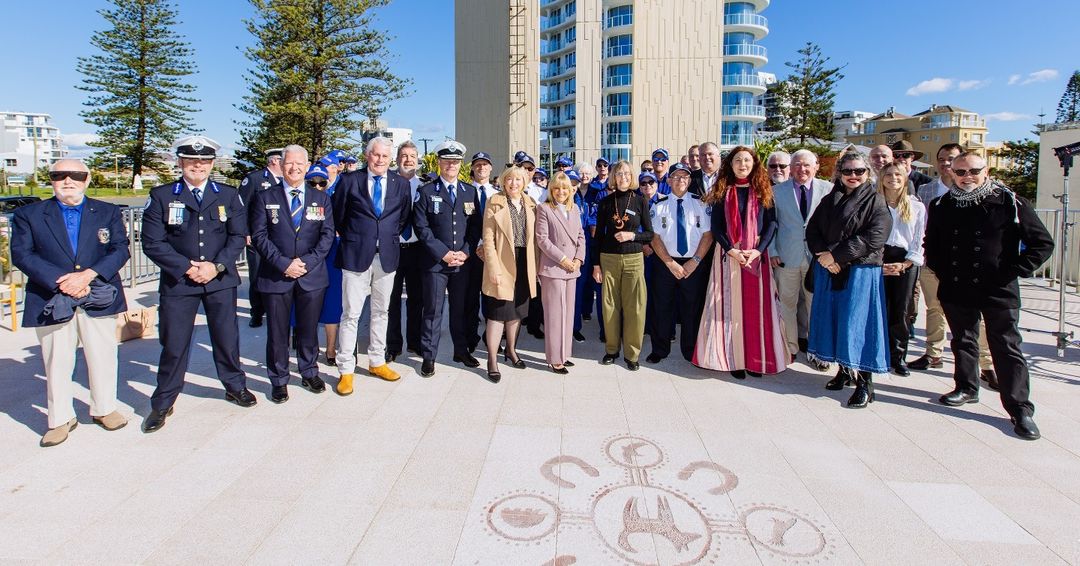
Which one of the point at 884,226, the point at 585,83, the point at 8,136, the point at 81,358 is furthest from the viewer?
the point at 585,83

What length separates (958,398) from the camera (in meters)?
3.76

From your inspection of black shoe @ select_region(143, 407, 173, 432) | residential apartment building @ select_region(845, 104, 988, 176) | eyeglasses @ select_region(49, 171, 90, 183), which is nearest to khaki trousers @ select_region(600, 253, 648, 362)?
black shoe @ select_region(143, 407, 173, 432)

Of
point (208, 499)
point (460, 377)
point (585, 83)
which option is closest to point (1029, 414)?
point (460, 377)

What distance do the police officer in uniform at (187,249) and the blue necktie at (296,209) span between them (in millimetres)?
319

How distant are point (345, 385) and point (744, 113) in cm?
4717

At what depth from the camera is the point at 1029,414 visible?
132 inches

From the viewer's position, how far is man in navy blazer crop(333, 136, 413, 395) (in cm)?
401

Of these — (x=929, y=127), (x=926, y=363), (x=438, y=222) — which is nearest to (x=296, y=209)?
(x=438, y=222)

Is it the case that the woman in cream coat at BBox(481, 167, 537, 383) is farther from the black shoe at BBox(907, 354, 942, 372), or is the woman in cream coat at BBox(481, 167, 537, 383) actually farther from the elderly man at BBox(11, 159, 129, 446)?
the black shoe at BBox(907, 354, 942, 372)

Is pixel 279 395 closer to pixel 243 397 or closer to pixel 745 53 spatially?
pixel 243 397

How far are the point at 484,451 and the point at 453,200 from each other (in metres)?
2.04

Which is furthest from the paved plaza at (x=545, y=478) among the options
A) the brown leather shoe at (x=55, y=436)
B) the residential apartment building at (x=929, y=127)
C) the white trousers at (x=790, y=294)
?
the residential apartment building at (x=929, y=127)

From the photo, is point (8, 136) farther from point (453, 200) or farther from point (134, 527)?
point (134, 527)

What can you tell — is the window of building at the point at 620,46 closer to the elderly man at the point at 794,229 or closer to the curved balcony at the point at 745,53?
the curved balcony at the point at 745,53
